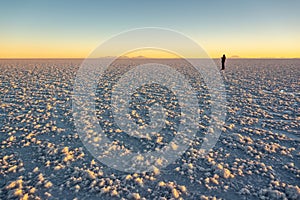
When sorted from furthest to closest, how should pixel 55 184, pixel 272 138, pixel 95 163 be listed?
pixel 272 138 < pixel 95 163 < pixel 55 184

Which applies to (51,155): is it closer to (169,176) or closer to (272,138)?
(169,176)

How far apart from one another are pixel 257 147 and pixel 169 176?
2633 millimetres

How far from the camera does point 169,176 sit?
14.9ft

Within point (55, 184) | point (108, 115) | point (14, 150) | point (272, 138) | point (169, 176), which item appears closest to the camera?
point (55, 184)

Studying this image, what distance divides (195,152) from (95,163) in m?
2.39

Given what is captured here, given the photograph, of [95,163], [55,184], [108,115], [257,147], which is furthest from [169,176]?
[108,115]

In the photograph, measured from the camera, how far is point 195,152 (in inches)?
218

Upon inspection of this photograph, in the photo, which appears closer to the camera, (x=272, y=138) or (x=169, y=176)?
(x=169, y=176)

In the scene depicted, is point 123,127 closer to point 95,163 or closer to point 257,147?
point 95,163

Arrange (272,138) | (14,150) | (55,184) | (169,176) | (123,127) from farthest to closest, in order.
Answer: (123,127)
(272,138)
(14,150)
(169,176)
(55,184)

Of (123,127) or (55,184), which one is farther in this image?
(123,127)

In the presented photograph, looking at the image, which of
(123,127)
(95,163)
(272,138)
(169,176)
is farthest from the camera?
(123,127)

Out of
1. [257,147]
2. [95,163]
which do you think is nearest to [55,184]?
[95,163]

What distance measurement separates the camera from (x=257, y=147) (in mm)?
5707
